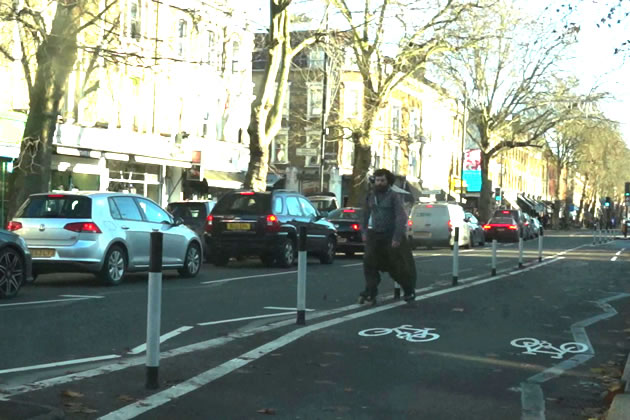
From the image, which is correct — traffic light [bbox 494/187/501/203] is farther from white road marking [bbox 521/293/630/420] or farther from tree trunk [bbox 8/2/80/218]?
white road marking [bbox 521/293/630/420]

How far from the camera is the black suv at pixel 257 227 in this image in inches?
798

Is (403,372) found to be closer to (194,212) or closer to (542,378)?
(542,378)

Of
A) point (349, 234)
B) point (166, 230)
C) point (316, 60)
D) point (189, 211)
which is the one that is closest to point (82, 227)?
point (166, 230)

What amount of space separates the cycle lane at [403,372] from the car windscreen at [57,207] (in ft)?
19.3

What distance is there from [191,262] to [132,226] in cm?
204

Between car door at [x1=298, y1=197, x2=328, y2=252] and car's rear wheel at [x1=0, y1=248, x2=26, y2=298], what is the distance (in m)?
9.51

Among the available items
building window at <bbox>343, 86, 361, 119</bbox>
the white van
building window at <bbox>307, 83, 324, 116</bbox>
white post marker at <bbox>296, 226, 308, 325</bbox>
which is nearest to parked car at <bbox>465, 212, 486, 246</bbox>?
the white van

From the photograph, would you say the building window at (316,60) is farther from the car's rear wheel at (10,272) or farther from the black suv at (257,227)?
the car's rear wheel at (10,272)

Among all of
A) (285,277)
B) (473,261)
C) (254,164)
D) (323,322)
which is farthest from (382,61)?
(323,322)

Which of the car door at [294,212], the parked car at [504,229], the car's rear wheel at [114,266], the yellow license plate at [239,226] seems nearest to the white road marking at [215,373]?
the car's rear wheel at [114,266]

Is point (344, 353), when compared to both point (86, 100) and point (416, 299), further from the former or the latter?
point (86, 100)

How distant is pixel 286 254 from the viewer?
20547 millimetres

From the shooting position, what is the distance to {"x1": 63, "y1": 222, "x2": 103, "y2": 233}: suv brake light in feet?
48.0

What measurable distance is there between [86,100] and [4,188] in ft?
17.6
